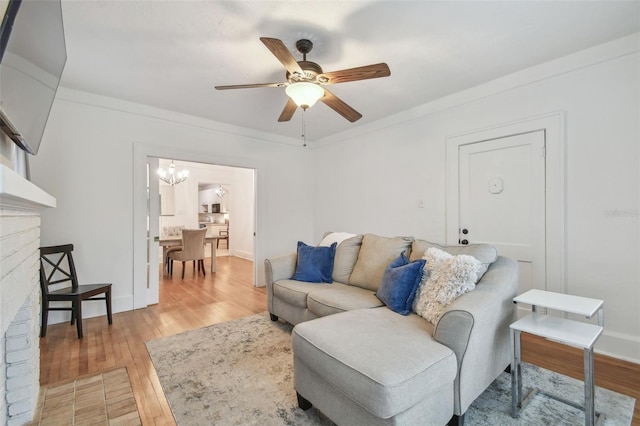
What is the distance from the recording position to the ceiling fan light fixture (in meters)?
2.16

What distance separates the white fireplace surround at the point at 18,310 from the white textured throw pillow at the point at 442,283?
2.01 meters

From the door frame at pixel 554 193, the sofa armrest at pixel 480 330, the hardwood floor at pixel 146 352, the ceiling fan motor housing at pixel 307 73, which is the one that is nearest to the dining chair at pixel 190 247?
the hardwood floor at pixel 146 352

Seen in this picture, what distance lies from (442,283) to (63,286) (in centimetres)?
398

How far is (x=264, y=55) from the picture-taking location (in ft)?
8.00

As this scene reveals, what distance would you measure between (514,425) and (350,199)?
3469mm

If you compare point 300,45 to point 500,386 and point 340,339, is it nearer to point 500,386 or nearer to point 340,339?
point 340,339

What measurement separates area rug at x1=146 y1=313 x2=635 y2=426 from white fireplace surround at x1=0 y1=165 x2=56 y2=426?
0.73 m

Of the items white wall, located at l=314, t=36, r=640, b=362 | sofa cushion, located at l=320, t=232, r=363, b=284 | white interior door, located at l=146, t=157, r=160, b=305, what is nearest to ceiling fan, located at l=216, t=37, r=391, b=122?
sofa cushion, located at l=320, t=232, r=363, b=284

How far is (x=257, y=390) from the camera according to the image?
1.90 metres

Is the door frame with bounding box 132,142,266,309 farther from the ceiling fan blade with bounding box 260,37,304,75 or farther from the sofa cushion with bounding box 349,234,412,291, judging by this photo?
the sofa cushion with bounding box 349,234,412,291

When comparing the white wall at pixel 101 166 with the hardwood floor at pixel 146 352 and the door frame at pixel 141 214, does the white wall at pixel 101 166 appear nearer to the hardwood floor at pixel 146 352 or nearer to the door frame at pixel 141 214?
the door frame at pixel 141 214

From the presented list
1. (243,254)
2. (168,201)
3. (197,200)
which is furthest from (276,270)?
(168,201)

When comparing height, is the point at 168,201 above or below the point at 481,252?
above

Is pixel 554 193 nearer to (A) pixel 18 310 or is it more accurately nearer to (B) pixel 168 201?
(A) pixel 18 310
